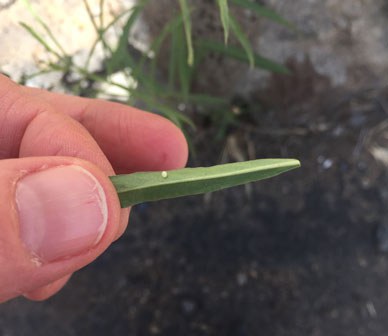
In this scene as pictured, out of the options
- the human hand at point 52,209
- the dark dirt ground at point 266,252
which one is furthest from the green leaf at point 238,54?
the human hand at point 52,209

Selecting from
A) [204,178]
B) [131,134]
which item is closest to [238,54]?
[131,134]

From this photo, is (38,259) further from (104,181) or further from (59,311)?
(59,311)

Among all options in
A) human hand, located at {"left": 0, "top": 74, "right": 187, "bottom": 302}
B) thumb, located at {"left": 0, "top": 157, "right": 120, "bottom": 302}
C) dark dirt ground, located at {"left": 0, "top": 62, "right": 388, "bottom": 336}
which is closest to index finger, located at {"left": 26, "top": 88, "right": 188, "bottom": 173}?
human hand, located at {"left": 0, "top": 74, "right": 187, "bottom": 302}

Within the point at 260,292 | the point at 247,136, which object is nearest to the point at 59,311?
the point at 260,292

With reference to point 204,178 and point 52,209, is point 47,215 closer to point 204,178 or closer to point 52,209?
point 52,209

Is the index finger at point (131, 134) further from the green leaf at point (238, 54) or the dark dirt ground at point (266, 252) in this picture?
the dark dirt ground at point (266, 252)
